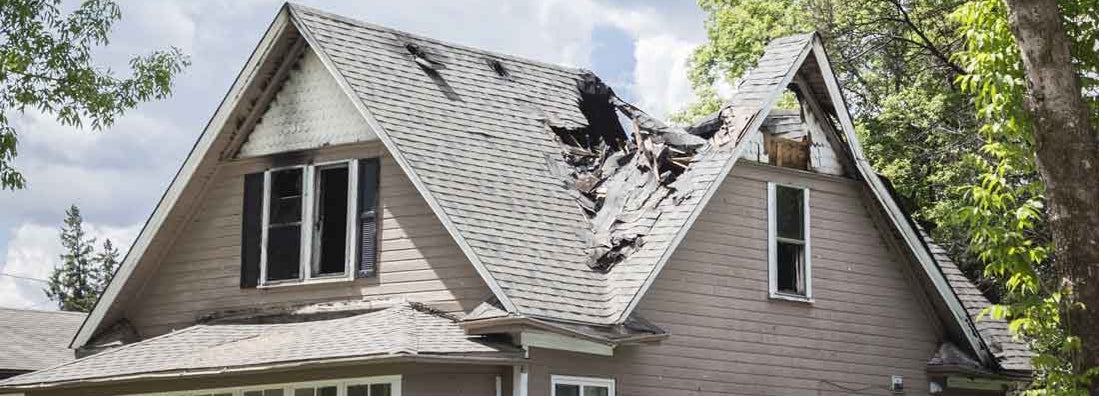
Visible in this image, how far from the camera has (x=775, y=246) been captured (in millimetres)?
21031

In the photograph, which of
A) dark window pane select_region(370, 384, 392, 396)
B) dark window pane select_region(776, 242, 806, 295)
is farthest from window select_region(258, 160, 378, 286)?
dark window pane select_region(776, 242, 806, 295)

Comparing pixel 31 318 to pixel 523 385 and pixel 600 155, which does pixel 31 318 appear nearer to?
pixel 600 155

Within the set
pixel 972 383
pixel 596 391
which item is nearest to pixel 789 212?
pixel 972 383

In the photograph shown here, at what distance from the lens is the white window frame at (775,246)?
20875 millimetres

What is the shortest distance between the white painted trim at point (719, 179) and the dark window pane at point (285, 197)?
4.58m

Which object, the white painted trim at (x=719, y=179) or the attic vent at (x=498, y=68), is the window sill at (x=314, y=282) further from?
the attic vent at (x=498, y=68)

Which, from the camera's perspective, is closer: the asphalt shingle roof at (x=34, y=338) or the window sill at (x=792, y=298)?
the window sill at (x=792, y=298)

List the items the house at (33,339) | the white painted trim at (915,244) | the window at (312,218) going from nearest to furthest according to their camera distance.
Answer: the window at (312,218) < the white painted trim at (915,244) < the house at (33,339)

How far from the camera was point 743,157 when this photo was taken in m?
20.7

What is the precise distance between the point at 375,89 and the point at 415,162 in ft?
4.93

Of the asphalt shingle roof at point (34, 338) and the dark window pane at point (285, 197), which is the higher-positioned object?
the dark window pane at point (285, 197)

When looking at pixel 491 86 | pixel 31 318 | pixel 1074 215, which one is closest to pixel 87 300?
pixel 31 318

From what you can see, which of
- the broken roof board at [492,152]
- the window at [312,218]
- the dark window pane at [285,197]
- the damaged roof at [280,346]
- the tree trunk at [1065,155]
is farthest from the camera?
the dark window pane at [285,197]

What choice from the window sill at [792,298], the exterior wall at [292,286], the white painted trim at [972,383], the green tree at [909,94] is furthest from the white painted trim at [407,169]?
the green tree at [909,94]
